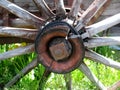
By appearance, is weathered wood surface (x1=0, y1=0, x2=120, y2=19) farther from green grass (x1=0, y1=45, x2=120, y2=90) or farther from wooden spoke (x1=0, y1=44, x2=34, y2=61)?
wooden spoke (x1=0, y1=44, x2=34, y2=61)

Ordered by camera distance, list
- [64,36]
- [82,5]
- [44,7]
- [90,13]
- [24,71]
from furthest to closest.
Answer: [82,5], [24,71], [44,7], [90,13], [64,36]

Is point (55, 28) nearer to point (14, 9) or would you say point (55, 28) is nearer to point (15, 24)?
point (14, 9)

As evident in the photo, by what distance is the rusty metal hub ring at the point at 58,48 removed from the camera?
12.2 ft

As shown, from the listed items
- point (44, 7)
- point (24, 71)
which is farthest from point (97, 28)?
point (24, 71)

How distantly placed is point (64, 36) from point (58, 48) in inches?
4.8

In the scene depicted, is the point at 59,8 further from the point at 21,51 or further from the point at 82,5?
the point at 82,5

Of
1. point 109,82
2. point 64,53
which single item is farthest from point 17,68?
point 64,53

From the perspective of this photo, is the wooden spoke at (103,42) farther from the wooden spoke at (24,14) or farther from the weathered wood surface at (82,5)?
the weathered wood surface at (82,5)

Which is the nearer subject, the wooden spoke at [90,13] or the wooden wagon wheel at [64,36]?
the wooden wagon wheel at [64,36]

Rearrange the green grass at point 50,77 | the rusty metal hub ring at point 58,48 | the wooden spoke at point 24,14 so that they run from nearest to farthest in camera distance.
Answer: the rusty metal hub ring at point 58,48 < the wooden spoke at point 24,14 < the green grass at point 50,77

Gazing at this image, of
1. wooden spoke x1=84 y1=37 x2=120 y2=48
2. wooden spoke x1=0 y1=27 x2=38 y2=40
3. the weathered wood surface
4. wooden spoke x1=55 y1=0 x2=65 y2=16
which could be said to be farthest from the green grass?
wooden spoke x1=55 y1=0 x2=65 y2=16

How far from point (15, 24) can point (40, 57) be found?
2.28 ft

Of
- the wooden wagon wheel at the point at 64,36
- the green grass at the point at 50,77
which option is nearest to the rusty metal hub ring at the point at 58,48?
the wooden wagon wheel at the point at 64,36

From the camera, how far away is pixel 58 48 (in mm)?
3756
